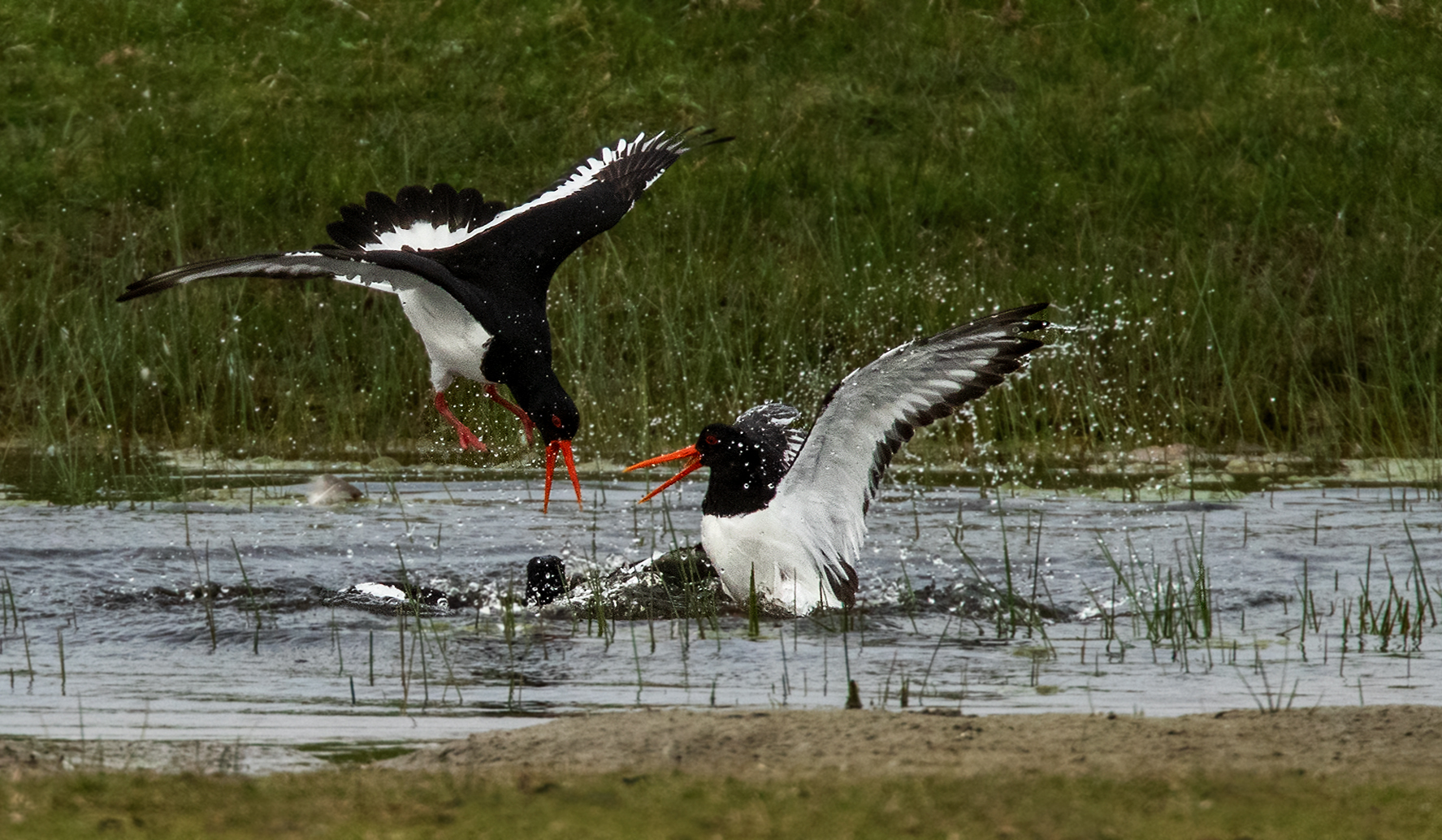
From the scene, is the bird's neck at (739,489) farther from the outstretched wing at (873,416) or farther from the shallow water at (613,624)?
the shallow water at (613,624)

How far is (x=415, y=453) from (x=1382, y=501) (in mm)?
4995

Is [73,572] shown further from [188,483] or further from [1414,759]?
[1414,759]

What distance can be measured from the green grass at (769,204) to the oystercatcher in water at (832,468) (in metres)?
2.66

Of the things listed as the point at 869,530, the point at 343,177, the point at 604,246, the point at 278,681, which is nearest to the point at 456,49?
the point at 343,177

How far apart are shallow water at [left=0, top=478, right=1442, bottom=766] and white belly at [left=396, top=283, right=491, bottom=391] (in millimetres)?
748

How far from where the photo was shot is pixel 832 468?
698 cm

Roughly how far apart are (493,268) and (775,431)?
1.61 meters

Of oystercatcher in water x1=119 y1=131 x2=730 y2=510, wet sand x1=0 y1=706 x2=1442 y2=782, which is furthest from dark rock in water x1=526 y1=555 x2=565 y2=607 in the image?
wet sand x1=0 y1=706 x2=1442 y2=782

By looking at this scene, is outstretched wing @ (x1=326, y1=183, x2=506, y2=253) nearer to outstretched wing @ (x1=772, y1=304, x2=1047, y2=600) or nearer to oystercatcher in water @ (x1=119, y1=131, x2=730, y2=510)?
oystercatcher in water @ (x1=119, y1=131, x2=730, y2=510)

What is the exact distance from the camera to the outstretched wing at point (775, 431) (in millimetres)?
7484

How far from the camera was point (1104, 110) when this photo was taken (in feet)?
49.2

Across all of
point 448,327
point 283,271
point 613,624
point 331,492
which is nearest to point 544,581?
point 613,624

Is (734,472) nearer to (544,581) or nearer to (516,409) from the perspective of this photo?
(544,581)

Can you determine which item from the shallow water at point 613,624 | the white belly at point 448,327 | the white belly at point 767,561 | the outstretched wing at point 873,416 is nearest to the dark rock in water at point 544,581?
the shallow water at point 613,624
